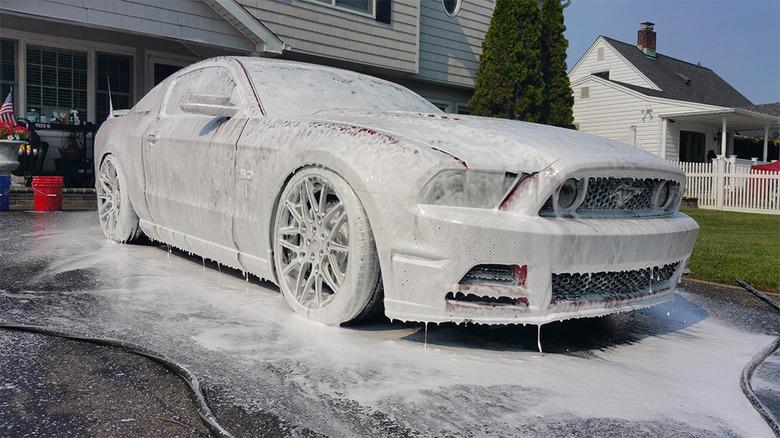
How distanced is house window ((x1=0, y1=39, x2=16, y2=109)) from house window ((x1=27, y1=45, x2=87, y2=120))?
0.71 ft

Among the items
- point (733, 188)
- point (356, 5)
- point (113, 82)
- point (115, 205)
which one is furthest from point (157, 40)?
point (733, 188)

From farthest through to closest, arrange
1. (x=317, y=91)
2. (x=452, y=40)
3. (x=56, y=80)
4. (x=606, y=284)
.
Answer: (x=452, y=40) < (x=56, y=80) < (x=317, y=91) < (x=606, y=284)

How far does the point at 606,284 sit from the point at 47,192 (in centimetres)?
781

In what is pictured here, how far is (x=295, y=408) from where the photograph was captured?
2432 millimetres

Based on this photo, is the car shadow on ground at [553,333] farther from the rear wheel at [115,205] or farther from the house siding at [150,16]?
the house siding at [150,16]

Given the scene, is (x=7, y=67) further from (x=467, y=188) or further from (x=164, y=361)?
(x=467, y=188)

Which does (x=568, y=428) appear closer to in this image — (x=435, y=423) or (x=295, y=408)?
(x=435, y=423)

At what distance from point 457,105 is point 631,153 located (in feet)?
50.4

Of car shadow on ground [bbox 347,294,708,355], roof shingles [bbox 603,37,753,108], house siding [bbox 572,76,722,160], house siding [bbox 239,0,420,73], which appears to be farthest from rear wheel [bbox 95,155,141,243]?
roof shingles [bbox 603,37,753,108]

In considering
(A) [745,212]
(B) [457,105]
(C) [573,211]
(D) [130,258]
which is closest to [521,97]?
(B) [457,105]

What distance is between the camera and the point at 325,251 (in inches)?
137

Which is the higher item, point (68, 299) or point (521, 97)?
point (521, 97)

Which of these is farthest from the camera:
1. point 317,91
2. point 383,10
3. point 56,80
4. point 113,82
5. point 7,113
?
point 383,10

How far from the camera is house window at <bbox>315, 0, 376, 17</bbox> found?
14.2 meters
